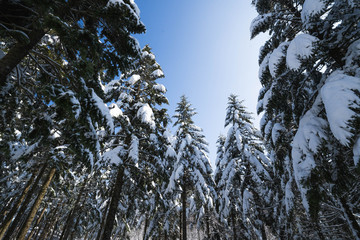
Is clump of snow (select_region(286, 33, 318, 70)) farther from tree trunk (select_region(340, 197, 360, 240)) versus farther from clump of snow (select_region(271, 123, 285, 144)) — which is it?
tree trunk (select_region(340, 197, 360, 240))

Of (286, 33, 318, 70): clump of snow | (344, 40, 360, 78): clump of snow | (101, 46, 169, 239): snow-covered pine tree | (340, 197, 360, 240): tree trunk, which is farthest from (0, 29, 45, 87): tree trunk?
(340, 197, 360, 240): tree trunk

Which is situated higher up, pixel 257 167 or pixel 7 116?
pixel 257 167

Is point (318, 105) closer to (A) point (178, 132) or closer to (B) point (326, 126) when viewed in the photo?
(B) point (326, 126)

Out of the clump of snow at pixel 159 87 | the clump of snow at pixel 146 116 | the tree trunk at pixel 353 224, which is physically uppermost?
the clump of snow at pixel 159 87

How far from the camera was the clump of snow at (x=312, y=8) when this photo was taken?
2987 millimetres

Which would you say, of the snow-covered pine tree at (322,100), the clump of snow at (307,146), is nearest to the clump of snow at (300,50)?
the snow-covered pine tree at (322,100)

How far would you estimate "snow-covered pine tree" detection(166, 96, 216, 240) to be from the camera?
1153 cm

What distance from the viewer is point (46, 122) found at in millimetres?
4574

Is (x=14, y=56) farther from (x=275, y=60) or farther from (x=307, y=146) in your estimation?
(x=307, y=146)

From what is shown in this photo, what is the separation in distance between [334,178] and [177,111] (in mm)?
14171

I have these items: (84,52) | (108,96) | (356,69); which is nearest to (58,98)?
(84,52)

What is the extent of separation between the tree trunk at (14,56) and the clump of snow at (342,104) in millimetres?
6246

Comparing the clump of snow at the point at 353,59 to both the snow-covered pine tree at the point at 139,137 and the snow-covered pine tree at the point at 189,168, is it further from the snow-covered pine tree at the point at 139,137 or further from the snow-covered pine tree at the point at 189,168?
the snow-covered pine tree at the point at 189,168

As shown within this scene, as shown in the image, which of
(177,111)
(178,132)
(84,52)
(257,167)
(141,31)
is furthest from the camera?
(177,111)
